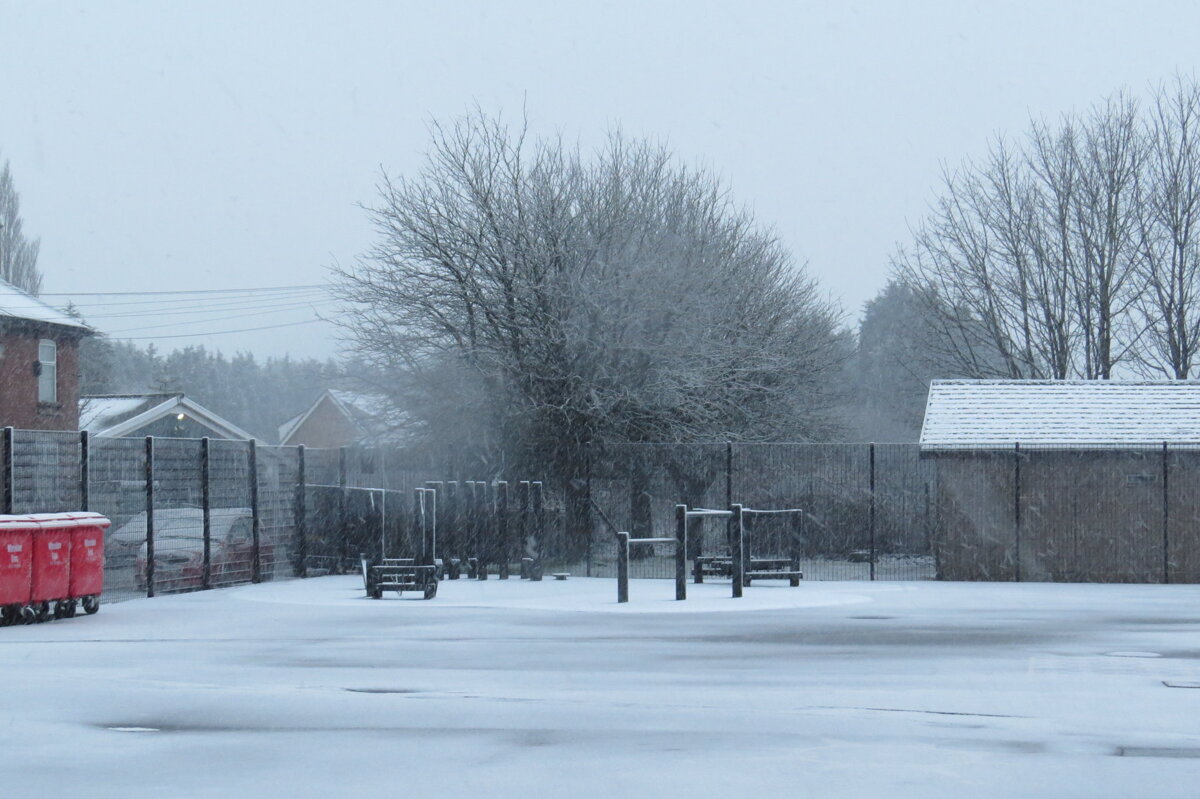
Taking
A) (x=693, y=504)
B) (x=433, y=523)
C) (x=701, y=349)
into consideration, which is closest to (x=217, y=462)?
(x=433, y=523)

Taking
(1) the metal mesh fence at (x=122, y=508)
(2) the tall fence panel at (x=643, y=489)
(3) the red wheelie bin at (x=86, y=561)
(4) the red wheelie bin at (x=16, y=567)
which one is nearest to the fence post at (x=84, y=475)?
(1) the metal mesh fence at (x=122, y=508)

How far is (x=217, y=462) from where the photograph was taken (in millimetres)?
22453

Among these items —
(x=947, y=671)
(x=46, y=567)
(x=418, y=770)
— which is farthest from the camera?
(x=46, y=567)

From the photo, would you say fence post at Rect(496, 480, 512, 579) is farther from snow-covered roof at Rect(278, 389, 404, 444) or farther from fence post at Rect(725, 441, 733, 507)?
snow-covered roof at Rect(278, 389, 404, 444)

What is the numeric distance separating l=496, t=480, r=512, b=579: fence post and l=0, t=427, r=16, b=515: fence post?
868 cm

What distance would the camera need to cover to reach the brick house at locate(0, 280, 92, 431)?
41031 millimetres

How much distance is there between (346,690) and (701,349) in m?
20.3

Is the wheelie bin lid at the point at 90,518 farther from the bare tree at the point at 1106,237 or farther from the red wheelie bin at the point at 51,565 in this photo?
the bare tree at the point at 1106,237

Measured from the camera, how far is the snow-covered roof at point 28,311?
4088cm

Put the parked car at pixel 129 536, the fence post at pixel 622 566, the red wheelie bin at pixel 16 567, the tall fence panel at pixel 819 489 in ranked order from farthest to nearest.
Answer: the tall fence panel at pixel 819 489 → the parked car at pixel 129 536 → the fence post at pixel 622 566 → the red wheelie bin at pixel 16 567

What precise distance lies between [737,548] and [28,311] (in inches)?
1095

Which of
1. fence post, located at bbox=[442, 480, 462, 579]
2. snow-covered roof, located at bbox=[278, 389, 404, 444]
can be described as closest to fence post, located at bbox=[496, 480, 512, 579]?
fence post, located at bbox=[442, 480, 462, 579]

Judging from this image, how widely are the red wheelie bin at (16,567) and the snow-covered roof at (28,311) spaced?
25282 mm

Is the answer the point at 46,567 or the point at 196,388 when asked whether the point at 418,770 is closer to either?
the point at 46,567
